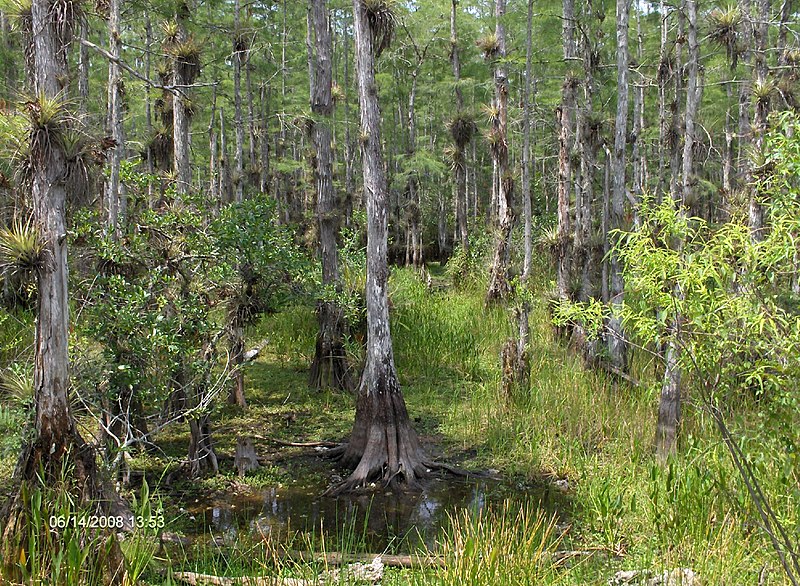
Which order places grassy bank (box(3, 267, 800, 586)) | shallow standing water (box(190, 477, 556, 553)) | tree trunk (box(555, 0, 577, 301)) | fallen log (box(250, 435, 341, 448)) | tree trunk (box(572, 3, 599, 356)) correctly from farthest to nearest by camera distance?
tree trunk (box(555, 0, 577, 301)), tree trunk (box(572, 3, 599, 356)), fallen log (box(250, 435, 341, 448)), shallow standing water (box(190, 477, 556, 553)), grassy bank (box(3, 267, 800, 586))

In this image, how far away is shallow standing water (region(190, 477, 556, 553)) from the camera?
19.8 feet

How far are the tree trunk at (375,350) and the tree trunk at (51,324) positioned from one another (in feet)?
10.6

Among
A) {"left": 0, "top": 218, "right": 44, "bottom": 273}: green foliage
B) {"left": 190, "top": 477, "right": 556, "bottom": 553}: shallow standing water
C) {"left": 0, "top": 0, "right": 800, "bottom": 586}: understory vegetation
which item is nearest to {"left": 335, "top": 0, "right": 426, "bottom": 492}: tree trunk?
{"left": 0, "top": 0, "right": 800, "bottom": 586}: understory vegetation

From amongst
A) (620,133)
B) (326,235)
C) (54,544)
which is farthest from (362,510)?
(620,133)

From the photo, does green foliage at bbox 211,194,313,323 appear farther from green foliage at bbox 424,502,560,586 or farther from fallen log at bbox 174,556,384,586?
green foliage at bbox 424,502,560,586

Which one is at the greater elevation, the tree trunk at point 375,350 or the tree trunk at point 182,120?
the tree trunk at point 182,120

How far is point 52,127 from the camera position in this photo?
14.6 feet

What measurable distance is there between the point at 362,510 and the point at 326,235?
4.49 m

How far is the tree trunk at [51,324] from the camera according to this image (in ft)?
15.0

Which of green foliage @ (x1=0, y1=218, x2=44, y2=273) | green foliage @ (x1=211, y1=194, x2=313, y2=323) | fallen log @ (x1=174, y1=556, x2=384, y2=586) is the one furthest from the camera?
green foliage @ (x1=211, y1=194, x2=313, y2=323)

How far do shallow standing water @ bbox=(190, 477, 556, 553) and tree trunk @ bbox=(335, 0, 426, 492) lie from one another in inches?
18.9

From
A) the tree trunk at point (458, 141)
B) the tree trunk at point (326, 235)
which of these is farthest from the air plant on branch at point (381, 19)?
the tree trunk at point (458, 141)

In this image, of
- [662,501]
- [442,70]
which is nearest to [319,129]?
[662,501]

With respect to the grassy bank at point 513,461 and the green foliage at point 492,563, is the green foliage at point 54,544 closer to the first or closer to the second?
the grassy bank at point 513,461
